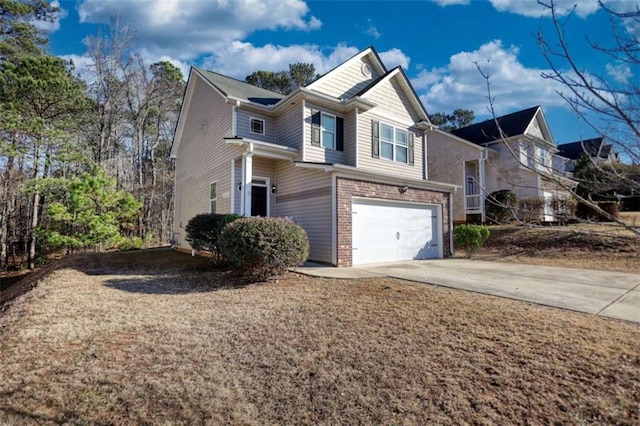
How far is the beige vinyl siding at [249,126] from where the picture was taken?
12.4 m

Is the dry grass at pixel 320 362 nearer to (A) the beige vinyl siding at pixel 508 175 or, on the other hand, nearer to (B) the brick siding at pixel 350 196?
(B) the brick siding at pixel 350 196

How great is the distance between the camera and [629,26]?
219 cm

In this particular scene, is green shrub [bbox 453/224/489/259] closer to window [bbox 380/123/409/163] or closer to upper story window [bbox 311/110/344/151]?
window [bbox 380/123/409/163]

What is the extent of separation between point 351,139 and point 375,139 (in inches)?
46.6

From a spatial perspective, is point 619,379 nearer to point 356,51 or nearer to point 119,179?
point 356,51

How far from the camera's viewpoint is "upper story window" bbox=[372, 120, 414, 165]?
13.2 metres

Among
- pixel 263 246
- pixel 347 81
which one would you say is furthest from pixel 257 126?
pixel 263 246

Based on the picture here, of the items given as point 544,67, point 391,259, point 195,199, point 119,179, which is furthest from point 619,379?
point 119,179

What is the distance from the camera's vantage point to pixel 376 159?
13172 mm

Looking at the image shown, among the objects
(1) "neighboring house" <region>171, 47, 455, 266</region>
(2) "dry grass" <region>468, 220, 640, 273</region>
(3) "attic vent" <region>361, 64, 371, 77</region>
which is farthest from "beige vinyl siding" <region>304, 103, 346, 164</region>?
(2) "dry grass" <region>468, 220, 640, 273</region>

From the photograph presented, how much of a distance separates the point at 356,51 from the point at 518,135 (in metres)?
12.1

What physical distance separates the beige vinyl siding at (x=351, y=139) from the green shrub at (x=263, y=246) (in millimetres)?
5617

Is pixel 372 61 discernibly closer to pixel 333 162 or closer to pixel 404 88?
pixel 404 88

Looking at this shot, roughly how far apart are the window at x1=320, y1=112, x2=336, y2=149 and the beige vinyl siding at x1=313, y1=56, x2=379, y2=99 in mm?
1115
